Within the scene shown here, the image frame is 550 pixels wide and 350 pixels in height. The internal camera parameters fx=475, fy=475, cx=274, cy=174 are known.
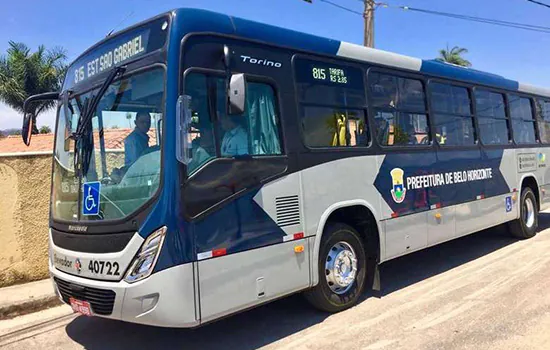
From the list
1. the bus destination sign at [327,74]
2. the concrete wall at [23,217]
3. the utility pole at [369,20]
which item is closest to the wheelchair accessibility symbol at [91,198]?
the bus destination sign at [327,74]

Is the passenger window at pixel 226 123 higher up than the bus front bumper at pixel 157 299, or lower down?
higher up

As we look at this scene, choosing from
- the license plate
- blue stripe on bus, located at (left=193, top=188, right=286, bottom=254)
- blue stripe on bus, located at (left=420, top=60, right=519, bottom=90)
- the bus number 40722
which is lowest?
the license plate

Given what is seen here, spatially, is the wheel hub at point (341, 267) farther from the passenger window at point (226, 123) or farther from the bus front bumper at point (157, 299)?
the bus front bumper at point (157, 299)

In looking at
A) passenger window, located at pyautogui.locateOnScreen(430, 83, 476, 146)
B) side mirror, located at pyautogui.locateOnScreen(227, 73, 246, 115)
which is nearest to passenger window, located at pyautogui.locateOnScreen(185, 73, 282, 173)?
side mirror, located at pyautogui.locateOnScreen(227, 73, 246, 115)

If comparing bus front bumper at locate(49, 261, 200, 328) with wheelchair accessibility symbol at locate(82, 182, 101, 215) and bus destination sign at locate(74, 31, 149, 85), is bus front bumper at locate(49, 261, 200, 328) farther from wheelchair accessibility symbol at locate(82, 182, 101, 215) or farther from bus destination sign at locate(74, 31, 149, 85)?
bus destination sign at locate(74, 31, 149, 85)

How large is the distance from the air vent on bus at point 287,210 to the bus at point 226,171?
15 millimetres

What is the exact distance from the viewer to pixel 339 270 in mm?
5336

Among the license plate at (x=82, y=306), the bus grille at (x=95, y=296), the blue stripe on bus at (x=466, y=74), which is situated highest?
the blue stripe on bus at (x=466, y=74)

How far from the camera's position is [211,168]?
13.3 ft

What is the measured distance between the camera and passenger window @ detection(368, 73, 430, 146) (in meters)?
5.94

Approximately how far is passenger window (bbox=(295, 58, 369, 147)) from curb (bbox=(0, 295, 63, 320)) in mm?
3913

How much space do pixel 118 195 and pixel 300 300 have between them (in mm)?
2772

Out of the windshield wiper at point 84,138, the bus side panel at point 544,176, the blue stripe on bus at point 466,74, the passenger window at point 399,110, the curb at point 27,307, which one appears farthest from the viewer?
the bus side panel at point 544,176

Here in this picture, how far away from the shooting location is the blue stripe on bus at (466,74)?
6898mm
